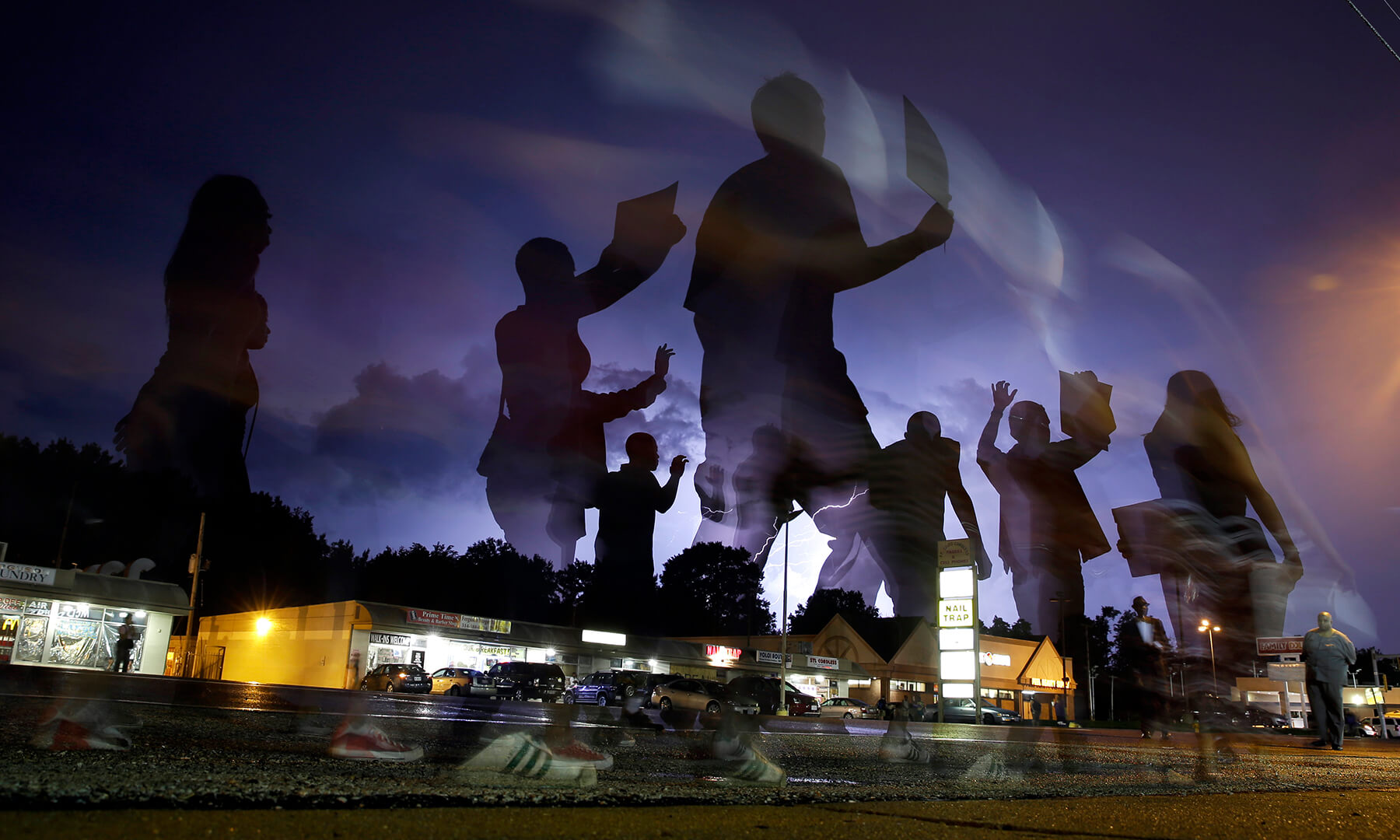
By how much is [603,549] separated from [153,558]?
39.4m

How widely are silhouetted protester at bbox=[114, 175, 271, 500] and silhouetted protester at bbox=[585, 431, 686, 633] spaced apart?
32.0 meters

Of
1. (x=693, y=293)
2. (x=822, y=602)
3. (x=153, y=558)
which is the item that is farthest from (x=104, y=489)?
(x=822, y=602)

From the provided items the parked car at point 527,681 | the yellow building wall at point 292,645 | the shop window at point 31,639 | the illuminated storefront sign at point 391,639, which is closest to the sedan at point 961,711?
the parked car at point 527,681

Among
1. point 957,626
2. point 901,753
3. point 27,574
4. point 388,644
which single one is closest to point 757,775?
point 901,753

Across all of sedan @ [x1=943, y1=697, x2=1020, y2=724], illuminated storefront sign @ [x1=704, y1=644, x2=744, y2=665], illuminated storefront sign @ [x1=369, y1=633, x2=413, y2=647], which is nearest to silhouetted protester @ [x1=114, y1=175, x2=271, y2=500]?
illuminated storefront sign @ [x1=369, y1=633, x2=413, y2=647]

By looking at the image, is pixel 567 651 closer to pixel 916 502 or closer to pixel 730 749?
pixel 730 749

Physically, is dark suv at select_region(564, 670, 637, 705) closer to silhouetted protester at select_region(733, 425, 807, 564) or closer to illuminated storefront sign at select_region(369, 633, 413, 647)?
illuminated storefront sign at select_region(369, 633, 413, 647)

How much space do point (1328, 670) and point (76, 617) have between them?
106 ft

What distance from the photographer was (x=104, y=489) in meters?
47.5

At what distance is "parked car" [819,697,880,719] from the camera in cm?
3590

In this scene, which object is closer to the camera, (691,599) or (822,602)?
(691,599)

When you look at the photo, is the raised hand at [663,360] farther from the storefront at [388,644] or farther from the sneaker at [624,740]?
the sneaker at [624,740]

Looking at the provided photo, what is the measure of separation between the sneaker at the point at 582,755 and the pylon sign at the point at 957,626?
23077 mm

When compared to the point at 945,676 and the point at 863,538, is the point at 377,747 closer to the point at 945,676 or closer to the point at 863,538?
the point at 945,676
